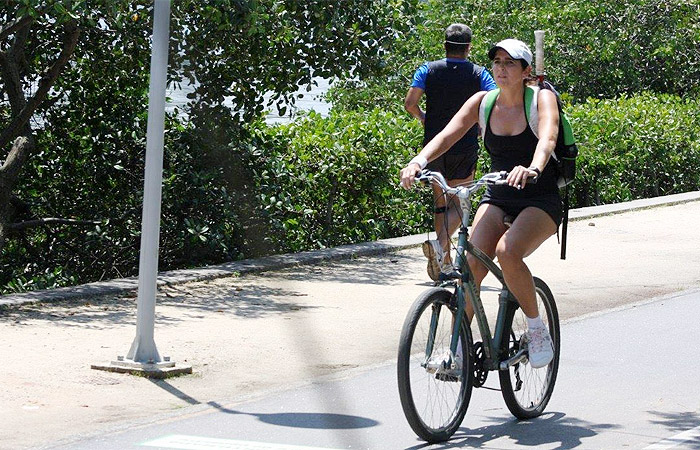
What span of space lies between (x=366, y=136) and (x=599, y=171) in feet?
14.7

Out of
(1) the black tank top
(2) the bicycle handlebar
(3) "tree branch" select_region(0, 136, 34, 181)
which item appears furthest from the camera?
(3) "tree branch" select_region(0, 136, 34, 181)

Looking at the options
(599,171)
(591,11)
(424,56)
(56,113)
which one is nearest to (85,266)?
(56,113)

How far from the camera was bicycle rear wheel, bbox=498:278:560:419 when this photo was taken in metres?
6.25

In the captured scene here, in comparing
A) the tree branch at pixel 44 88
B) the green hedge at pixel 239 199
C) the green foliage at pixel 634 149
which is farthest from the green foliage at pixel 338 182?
the green foliage at pixel 634 149

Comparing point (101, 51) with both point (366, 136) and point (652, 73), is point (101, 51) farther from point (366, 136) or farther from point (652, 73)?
point (652, 73)

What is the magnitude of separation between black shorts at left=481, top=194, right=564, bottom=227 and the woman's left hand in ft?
1.50

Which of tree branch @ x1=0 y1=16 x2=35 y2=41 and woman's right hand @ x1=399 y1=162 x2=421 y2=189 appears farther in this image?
tree branch @ x1=0 y1=16 x2=35 y2=41

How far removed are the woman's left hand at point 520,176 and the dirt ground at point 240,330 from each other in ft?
6.12

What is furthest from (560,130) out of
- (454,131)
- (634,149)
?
(634,149)

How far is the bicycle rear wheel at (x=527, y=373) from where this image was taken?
6246 mm

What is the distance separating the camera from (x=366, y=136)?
1227cm

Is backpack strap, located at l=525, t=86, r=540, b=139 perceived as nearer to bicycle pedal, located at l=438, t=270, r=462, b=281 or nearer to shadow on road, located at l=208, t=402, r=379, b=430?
bicycle pedal, located at l=438, t=270, r=462, b=281

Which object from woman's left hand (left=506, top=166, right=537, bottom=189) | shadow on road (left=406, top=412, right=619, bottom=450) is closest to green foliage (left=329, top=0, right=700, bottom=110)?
shadow on road (left=406, top=412, right=619, bottom=450)

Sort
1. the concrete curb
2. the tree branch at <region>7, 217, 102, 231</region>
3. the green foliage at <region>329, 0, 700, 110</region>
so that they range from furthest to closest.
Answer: the green foliage at <region>329, 0, 700, 110</region> < the tree branch at <region>7, 217, 102, 231</region> < the concrete curb
